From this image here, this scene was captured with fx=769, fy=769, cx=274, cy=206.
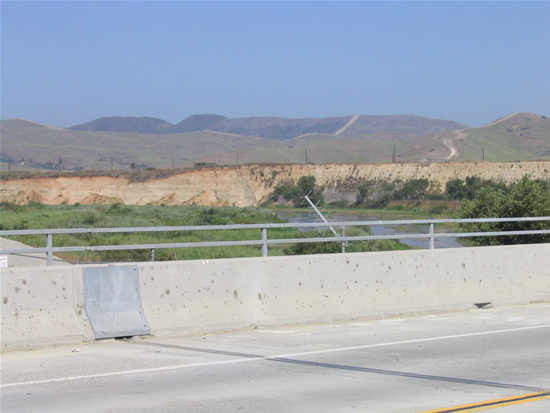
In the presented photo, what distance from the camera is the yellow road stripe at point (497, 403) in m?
6.93

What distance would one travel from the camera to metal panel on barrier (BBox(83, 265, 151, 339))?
10.4 metres

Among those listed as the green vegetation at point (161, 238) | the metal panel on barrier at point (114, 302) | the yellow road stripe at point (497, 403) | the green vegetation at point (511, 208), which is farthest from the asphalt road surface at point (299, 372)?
the green vegetation at point (511, 208)

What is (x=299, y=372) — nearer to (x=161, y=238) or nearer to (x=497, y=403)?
(x=497, y=403)

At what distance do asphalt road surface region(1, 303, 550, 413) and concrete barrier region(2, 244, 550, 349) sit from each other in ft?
0.88

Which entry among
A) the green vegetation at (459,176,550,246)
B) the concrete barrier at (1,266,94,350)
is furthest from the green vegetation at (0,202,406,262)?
the concrete barrier at (1,266,94,350)

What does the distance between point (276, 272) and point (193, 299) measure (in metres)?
1.44

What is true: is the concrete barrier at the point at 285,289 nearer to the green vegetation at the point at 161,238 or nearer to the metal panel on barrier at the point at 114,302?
the metal panel on barrier at the point at 114,302

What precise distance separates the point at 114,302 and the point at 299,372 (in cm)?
315

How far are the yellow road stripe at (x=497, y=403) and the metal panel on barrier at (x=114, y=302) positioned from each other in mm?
4929

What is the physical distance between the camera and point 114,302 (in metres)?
10.5

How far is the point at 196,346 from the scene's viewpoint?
10.2m

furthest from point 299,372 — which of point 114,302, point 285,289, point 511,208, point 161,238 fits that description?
point 161,238

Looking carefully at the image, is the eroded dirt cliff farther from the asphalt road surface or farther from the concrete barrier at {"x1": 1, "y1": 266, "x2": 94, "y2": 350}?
the concrete barrier at {"x1": 1, "y1": 266, "x2": 94, "y2": 350}

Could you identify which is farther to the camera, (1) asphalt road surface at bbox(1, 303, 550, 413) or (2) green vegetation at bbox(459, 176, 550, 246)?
(2) green vegetation at bbox(459, 176, 550, 246)
